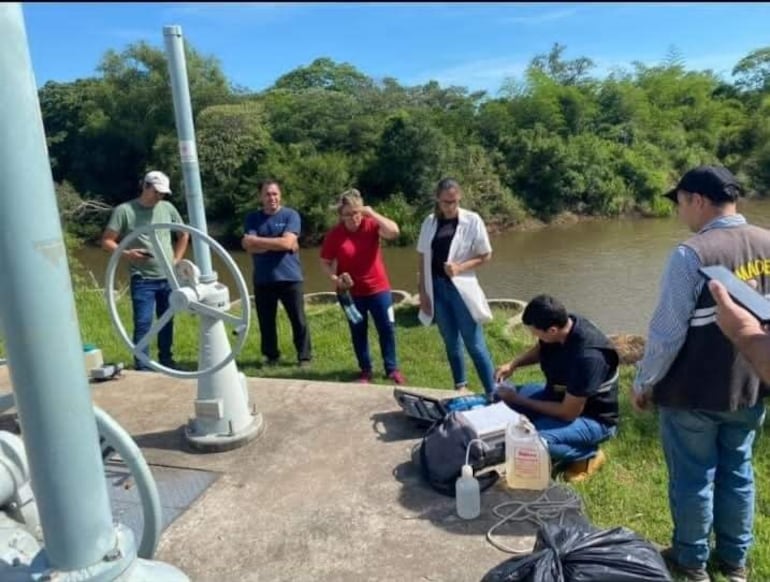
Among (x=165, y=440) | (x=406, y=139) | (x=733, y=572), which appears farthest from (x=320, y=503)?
(x=406, y=139)

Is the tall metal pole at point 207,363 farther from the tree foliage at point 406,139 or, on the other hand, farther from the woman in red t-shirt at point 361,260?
the tree foliage at point 406,139

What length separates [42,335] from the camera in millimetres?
1368

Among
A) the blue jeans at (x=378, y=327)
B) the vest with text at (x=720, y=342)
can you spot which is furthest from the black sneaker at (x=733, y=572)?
the blue jeans at (x=378, y=327)

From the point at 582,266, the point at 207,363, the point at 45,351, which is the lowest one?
the point at 582,266

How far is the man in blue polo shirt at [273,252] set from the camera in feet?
16.2

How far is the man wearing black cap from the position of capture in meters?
2.35

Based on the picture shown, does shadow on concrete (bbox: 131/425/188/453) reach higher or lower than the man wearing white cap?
lower

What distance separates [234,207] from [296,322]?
2170 cm

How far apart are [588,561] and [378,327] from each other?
2.92 meters

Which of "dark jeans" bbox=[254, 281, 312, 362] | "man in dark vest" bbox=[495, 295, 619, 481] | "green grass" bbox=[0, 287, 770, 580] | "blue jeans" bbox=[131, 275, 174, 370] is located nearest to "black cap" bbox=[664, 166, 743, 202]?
"man in dark vest" bbox=[495, 295, 619, 481]

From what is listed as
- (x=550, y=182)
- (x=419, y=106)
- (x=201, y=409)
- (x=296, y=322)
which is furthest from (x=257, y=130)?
(x=201, y=409)

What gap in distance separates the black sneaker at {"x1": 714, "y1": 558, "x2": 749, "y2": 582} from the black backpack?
35.4 inches

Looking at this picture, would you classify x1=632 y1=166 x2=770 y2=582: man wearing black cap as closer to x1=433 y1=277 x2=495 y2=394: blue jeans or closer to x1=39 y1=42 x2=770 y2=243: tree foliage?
x1=433 y1=277 x2=495 y2=394: blue jeans

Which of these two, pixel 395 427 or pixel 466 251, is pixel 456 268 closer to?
pixel 466 251
